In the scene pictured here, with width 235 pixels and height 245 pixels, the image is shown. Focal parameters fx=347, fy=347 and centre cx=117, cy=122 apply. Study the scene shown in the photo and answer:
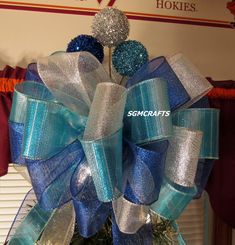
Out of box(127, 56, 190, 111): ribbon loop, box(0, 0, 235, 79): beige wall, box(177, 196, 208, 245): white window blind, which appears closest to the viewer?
box(127, 56, 190, 111): ribbon loop

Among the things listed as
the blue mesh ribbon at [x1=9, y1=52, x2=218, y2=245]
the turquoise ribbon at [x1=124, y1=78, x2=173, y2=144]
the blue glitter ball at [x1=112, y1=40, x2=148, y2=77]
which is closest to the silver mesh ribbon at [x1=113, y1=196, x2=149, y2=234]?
the blue mesh ribbon at [x1=9, y1=52, x2=218, y2=245]

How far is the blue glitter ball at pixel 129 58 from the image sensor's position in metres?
0.59

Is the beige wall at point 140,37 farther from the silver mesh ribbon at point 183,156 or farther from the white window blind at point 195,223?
the silver mesh ribbon at point 183,156

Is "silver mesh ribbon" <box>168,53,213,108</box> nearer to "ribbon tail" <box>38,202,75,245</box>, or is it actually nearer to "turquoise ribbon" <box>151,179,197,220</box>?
"turquoise ribbon" <box>151,179,197,220</box>

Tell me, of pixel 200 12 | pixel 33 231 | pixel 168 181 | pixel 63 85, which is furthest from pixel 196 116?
pixel 200 12

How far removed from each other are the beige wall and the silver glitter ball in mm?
423

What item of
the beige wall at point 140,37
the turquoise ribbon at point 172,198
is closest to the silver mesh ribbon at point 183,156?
the turquoise ribbon at point 172,198

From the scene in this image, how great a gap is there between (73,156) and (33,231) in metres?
0.21

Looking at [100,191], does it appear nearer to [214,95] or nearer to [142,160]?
[142,160]

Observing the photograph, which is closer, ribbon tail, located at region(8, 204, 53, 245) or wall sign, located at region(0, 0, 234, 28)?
ribbon tail, located at region(8, 204, 53, 245)

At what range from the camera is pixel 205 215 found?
1.22 metres

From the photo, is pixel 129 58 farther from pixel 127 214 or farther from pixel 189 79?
pixel 127 214

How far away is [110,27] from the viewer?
1.95ft

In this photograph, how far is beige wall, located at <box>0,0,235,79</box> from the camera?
3.22ft
